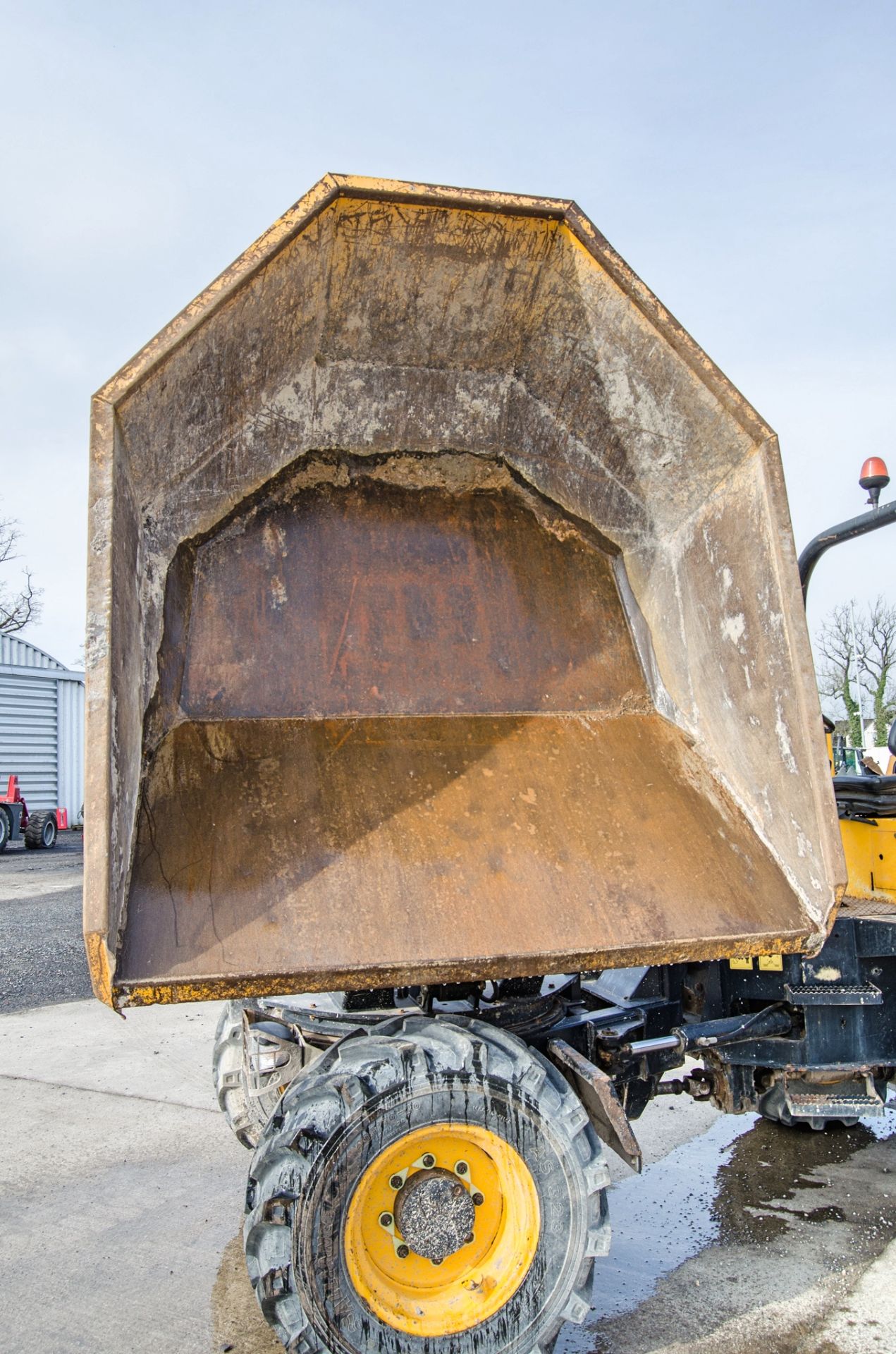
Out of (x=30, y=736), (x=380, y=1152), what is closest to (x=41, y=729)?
(x=30, y=736)

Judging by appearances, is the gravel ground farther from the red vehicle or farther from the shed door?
the shed door

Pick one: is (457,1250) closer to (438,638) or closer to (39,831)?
(438,638)

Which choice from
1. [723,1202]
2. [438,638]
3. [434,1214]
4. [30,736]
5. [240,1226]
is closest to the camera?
[434,1214]

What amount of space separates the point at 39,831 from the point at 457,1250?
18.5m

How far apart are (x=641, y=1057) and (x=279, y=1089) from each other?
1.14 m

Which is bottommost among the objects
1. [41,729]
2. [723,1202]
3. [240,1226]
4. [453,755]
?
[723,1202]

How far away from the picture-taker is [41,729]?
69.4 ft

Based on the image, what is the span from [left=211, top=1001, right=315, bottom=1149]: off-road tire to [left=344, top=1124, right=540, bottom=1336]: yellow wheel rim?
109cm

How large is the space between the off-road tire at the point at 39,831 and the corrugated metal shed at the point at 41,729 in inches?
32.1

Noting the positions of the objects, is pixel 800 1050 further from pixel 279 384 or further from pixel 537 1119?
pixel 279 384

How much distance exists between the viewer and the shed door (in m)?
20.3

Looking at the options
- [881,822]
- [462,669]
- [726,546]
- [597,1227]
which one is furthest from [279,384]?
[881,822]

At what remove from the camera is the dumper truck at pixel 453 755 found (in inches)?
88.5

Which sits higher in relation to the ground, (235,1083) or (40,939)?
(40,939)
